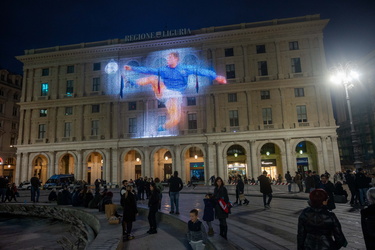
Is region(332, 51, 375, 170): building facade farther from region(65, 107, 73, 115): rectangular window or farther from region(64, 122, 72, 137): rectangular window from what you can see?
region(64, 122, 72, 137): rectangular window

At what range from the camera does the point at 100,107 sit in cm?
4194

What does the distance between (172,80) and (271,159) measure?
17.6 m

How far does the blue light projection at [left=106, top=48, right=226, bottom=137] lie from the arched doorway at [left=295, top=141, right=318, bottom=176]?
538 inches

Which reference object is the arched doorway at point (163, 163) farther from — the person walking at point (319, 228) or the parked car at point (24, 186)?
the person walking at point (319, 228)

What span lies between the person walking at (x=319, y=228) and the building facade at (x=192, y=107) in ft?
109

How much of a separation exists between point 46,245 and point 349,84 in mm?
21557

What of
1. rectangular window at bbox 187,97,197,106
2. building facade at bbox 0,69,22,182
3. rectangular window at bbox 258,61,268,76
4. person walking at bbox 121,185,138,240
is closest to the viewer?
person walking at bbox 121,185,138,240

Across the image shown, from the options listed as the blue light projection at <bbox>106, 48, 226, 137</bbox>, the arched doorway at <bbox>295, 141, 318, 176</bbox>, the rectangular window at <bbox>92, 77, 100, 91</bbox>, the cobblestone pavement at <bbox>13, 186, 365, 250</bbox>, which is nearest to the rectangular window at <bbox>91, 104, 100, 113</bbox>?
the rectangular window at <bbox>92, 77, 100, 91</bbox>

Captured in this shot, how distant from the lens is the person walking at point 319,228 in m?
3.65

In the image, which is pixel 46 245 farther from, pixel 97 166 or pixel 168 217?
pixel 97 166

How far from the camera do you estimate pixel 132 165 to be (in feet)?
140

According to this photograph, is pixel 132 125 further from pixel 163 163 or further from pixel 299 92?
pixel 299 92

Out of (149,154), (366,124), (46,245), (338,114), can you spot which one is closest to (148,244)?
(46,245)

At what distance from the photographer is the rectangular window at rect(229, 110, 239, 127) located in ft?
125
